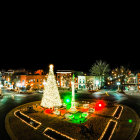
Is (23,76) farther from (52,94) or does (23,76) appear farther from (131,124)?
(131,124)

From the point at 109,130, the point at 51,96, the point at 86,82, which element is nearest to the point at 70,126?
the point at 109,130

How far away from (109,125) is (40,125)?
6.63 m

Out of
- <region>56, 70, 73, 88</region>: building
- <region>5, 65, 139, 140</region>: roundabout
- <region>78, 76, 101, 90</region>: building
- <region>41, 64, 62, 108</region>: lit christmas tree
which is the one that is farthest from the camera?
<region>56, 70, 73, 88</region>: building

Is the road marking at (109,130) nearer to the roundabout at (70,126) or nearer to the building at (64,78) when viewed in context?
the roundabout at (70,126)

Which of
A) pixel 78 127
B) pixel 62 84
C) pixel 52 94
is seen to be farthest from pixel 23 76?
pixel 78 127

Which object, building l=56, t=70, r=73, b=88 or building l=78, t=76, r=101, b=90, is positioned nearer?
building l=78, t=76, r=101, b=90

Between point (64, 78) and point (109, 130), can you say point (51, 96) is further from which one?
point (64, 78)

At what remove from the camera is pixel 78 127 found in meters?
12.3

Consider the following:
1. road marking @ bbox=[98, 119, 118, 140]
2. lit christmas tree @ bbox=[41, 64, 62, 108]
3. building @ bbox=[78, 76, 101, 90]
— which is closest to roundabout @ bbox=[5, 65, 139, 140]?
road marking @ bbox=[98, 119, 118, 140]

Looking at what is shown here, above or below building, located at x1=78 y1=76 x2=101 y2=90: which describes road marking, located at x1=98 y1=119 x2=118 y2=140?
below

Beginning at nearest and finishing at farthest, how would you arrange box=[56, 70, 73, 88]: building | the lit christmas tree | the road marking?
the road marking
the lit christmas tree
box=[56, 70, 73, 88]: building

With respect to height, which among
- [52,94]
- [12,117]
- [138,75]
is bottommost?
[12,117]

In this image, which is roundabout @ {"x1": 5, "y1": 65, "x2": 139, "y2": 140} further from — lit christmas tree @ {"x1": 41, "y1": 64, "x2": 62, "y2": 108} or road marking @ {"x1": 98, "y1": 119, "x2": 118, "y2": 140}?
lit christmas tree @ {"x1": 41, "y1": 64, "x2": 62, "y2": 108}

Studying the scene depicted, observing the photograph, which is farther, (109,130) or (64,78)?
(64,78)
